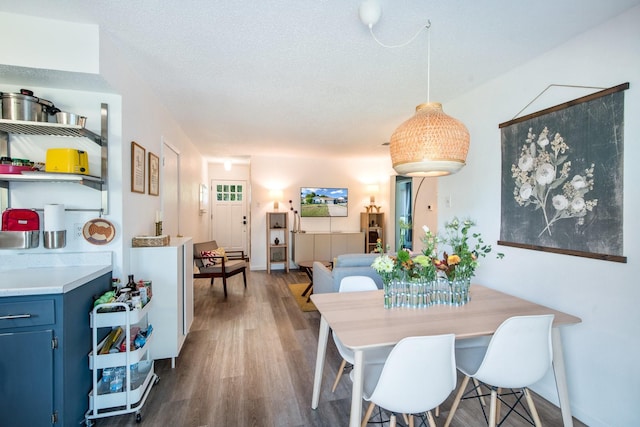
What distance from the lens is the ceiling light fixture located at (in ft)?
A: 4.79

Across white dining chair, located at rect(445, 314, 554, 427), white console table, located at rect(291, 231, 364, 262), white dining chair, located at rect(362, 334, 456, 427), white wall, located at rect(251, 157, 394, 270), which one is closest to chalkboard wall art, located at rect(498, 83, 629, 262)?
white dining chair, located at rect(445, 314, 554, 427)

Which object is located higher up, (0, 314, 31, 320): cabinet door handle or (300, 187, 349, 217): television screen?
(300, 187, 349, 217): television screen

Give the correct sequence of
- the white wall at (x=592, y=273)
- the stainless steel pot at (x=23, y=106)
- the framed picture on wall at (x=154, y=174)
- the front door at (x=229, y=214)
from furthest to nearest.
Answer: the front door at (x=229, y=214) < the framed picture on wall at (x=154, y=174) < the stainless steel pot at (x=23, y=106) < the white wall at (x=592, y=273)

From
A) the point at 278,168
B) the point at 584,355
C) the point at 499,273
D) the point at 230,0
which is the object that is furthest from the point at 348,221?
the point at 230,0

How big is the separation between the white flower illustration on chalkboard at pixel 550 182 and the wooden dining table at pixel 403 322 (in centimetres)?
65

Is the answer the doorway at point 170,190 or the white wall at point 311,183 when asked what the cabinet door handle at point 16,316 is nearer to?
the doorway at point 170,190

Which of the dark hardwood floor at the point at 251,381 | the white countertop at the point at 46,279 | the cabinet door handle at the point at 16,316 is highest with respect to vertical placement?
the white countertop at the point at 46,279

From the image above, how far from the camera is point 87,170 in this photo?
190cm

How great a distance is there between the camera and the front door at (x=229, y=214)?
7047mm

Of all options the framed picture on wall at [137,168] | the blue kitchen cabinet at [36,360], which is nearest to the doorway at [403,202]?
the framed picture on wall at [137,168]

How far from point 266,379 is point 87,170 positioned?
1965 mm

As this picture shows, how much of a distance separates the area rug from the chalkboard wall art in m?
2.39

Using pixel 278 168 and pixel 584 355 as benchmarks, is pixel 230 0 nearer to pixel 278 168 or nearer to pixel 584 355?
pixel 584 355

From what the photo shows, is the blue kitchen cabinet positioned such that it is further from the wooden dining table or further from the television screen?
the television screen
